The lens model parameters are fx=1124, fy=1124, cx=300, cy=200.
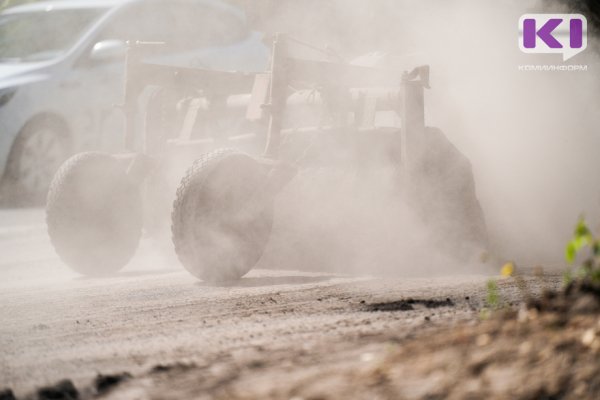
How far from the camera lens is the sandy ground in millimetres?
3184

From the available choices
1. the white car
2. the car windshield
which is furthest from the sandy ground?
the car windshield

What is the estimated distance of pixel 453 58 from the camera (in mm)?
8250

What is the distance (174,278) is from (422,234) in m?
1.43

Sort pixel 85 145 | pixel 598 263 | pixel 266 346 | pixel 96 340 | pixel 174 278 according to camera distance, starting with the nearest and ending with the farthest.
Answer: pixel 598 263 < pixel 266 346 < pixel 96 340 < pixel 174 278 < pixel 85 145

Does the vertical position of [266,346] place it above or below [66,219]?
below

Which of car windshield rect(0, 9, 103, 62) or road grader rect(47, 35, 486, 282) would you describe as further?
car windshield rect(0, 9, 103, 62)

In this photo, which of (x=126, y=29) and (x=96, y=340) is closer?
(x=96, y=340)

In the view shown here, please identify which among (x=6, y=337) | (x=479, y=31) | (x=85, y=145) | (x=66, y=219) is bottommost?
(x=6, y=337)

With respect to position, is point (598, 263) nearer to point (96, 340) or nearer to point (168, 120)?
point (96, 340)

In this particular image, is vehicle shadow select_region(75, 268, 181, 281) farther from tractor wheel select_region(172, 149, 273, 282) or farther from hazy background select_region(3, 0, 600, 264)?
hazy background select_region(3, 0, 600, 264)

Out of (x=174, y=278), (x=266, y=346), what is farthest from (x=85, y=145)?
(x=266, y=346)

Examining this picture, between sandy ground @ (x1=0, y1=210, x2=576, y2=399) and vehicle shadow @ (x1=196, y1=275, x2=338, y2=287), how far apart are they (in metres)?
0.01

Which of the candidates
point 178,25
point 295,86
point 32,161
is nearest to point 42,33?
point 178,25

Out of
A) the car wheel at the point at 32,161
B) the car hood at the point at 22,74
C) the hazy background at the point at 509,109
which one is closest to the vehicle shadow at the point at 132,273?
the hazy background at the point at 509,109
